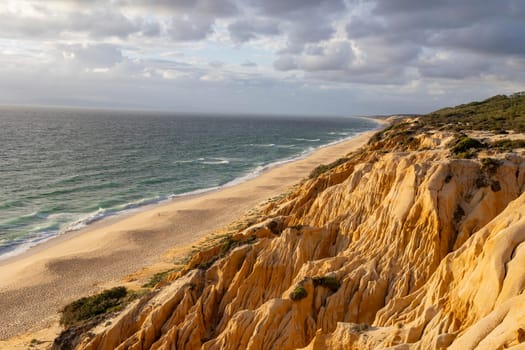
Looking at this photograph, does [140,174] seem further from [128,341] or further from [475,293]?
[475,293]

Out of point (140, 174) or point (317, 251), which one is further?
point (140, 174)

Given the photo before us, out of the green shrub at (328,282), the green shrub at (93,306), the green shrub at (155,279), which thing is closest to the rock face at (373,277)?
the green shrub at (328,282)

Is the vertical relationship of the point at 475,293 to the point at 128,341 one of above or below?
above

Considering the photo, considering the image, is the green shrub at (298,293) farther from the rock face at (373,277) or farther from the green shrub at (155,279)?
the green shrub at (155,279)

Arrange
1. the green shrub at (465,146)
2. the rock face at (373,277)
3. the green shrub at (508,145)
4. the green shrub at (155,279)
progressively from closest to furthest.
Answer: the rock face at (373,277) < the green shrub at (465,146) < the green shrub at (508,145) < the green shrub at (155,279)

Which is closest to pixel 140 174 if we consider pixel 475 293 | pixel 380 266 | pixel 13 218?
pixel 13 218
